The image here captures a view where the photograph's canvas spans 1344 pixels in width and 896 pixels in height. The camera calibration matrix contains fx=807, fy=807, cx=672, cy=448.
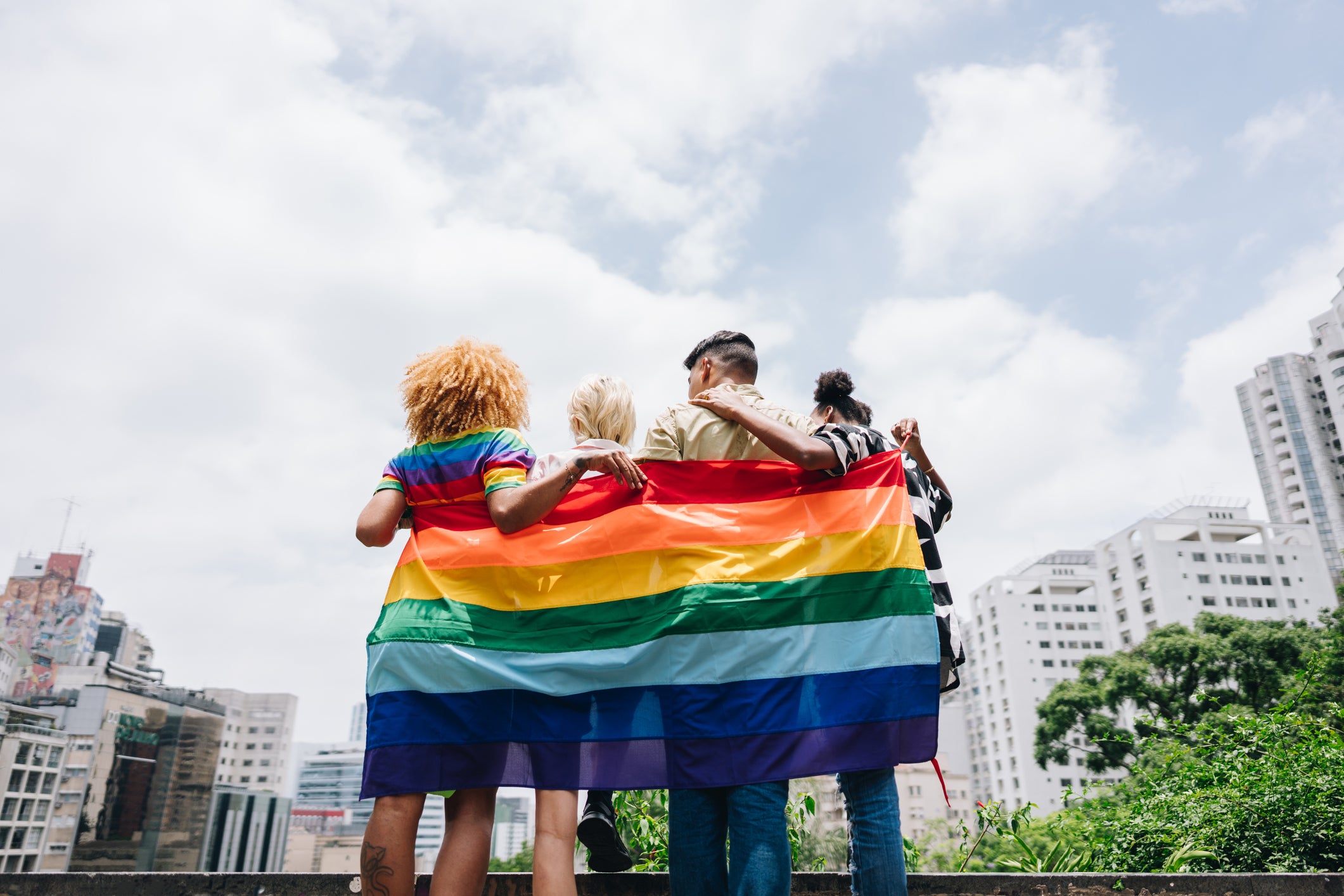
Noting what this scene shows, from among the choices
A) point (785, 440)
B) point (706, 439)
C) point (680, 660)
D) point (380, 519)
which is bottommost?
point (680, 660)

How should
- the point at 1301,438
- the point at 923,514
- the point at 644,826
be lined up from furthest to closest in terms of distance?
the point at 1301,438, the point at 644,826, the point at 923,514

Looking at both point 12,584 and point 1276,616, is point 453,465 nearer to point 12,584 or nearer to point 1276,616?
point 1276,616

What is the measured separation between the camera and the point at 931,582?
8.54 feet

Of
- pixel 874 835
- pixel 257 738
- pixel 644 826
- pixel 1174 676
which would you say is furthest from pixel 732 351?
pixel 257 738

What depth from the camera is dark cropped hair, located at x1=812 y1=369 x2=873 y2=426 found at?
2969mm

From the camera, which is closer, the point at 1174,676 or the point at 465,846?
the point at 465,846

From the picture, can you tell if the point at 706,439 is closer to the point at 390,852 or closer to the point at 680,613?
the point at 680,613

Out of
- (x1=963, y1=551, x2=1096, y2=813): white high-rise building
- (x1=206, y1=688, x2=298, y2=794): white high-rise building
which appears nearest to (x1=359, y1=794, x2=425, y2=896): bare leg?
(x1=963, y1=551, x2=1096, y2=813): white high-rise building

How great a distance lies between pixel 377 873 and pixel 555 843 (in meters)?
0.51

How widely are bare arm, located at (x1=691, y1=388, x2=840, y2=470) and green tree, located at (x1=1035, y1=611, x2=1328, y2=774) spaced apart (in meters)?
28.1

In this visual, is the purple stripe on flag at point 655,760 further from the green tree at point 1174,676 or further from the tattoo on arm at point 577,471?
the green tree at point 1174,676

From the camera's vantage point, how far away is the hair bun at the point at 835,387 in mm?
2984

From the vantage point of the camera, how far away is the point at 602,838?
2713mm

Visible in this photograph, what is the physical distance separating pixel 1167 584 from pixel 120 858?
276ft
